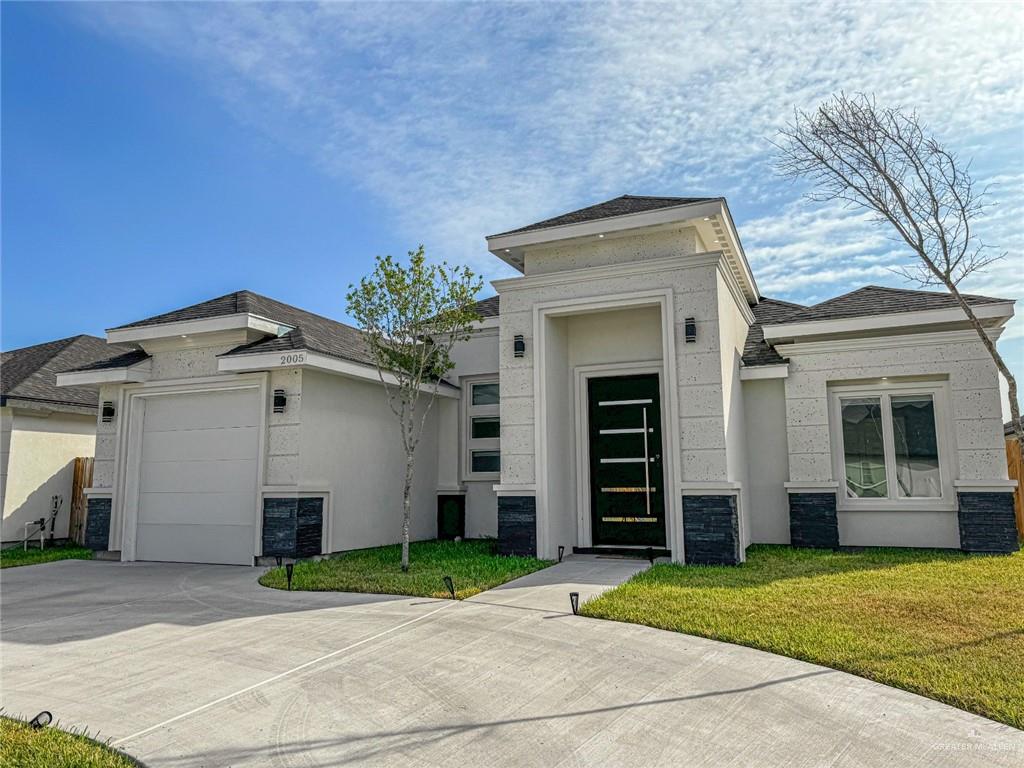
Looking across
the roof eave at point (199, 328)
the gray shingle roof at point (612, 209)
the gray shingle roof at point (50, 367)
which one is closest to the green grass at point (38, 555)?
the gray shingle roof at point (50, 367)


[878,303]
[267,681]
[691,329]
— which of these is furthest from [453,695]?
[878,303]

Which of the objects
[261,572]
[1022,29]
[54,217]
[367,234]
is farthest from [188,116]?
[1022,29]

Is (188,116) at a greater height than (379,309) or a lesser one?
greater

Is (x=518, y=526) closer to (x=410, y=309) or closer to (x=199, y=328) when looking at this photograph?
(x=410, y=309)

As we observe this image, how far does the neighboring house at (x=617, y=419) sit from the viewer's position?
9164mm

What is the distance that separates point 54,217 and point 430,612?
37.1 feet

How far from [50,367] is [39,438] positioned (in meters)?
2.03

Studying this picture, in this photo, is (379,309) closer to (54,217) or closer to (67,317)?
(54,217)

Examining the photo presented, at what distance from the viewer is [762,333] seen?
11.9 metres

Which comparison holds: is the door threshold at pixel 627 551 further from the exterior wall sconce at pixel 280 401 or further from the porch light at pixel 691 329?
the exterior wall sconce at pixel 280 401

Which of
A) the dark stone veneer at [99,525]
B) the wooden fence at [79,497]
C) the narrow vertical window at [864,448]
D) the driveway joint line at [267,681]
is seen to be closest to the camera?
the driveway joint line at [267,681]

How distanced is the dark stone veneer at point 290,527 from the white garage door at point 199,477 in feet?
1.33

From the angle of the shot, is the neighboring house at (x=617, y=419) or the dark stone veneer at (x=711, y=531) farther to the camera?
the neighboring house at (x=617, y=419)

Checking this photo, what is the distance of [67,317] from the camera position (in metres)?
18.9
